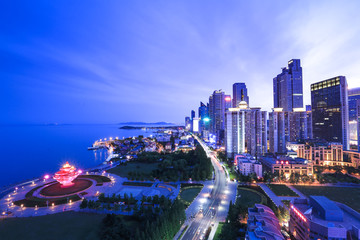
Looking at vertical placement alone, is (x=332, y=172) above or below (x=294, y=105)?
below

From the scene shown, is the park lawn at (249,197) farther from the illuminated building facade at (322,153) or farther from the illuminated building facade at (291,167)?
the illuminated building facade at (322,153)

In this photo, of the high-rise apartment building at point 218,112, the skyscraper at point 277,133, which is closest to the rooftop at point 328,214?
the skyscraper at point 277,133

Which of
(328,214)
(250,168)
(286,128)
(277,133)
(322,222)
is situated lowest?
(250,168)

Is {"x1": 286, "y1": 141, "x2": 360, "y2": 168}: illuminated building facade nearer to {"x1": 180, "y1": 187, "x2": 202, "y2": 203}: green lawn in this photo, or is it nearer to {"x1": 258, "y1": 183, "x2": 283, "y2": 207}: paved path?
{"x1": 258, "y1": 183, "x2": 283, "y2": 207}: paved path

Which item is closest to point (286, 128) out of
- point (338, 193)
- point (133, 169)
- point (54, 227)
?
point (338, 193)

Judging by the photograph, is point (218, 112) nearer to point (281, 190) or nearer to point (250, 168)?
point (250, 168)

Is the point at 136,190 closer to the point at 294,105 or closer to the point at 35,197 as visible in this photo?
the point at 35,197

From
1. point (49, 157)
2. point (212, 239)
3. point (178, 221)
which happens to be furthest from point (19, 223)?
point (49, 157)
